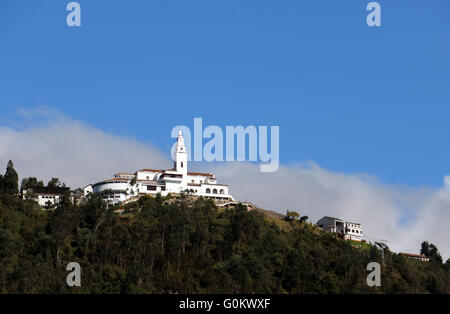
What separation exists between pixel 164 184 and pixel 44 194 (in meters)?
17.0

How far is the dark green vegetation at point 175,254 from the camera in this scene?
8131 centimetres

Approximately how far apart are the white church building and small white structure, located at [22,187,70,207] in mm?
4827

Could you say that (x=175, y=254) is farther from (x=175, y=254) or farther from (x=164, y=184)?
(x=164, y=184)

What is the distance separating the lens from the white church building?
111m

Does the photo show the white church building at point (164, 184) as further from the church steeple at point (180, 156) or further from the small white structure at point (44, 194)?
the small white structure at point (44, 194)

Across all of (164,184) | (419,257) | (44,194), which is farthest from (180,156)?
(419,257)

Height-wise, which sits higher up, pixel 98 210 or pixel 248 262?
pixel 98 210

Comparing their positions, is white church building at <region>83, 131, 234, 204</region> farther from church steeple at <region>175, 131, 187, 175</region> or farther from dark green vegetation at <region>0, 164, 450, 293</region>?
dark green vegetation at <region>0, 164, 450, 293</region>

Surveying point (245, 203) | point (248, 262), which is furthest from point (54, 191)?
point (248, 262)
